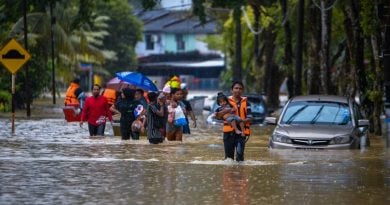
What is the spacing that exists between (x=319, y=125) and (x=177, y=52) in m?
89.3

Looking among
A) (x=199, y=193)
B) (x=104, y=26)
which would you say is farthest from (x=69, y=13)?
(x=199, y=193)

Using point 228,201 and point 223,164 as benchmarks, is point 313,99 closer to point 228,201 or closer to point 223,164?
point 223,164

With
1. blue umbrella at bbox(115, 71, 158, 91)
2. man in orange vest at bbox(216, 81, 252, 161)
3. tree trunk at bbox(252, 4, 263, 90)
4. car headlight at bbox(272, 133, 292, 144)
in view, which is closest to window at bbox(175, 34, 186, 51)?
tree trunk at bbox(252, 4, 263, 90)

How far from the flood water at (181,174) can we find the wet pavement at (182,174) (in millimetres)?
14

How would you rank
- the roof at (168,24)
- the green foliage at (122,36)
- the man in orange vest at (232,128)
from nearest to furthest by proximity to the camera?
the man in orange vest at (232,128)
the green foliage at (122,36)
the roof at (168,24)

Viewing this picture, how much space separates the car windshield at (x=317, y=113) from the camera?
79.0 ft

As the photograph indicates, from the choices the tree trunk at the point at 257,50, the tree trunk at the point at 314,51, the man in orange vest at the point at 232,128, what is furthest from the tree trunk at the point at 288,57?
the man in orange vest at the point at 232,128

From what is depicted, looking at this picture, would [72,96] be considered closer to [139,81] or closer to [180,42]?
[139,81]

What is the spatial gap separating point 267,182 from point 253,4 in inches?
1280

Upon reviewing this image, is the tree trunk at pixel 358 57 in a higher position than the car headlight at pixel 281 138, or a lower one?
higher

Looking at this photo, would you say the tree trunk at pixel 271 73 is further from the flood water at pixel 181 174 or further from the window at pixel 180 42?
the window at pixel 180 42

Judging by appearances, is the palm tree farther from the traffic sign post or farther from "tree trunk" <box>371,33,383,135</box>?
"tree trunk" <box>371,33,383,135</box>

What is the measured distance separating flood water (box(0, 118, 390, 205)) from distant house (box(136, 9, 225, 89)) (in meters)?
80.5

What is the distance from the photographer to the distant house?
107938 millimetres
